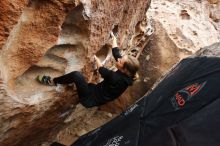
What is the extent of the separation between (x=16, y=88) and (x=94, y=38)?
1.15 metres

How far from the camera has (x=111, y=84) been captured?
184 inches

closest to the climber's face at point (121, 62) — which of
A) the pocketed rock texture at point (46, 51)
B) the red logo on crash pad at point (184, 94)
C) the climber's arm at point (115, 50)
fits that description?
the climber's arm at point (115, 50)

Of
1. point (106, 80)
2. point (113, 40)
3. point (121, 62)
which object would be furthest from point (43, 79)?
point (113, 40)

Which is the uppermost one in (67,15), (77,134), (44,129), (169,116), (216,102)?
(67,15)

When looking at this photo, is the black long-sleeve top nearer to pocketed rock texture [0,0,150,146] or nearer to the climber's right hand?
the climber's right hand

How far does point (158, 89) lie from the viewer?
4555 millimetres

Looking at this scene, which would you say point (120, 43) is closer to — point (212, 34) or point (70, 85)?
point (70, 85)

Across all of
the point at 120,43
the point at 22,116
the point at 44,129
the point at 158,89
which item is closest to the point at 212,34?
the point at 120,43

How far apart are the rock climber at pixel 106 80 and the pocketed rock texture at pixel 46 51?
0.18 metres

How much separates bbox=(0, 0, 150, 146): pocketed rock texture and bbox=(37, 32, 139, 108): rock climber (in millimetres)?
178

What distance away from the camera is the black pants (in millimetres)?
4504

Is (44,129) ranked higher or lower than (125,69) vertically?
lower

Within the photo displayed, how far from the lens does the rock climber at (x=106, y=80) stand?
4.50 m

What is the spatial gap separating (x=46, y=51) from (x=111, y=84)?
3.21 ft
